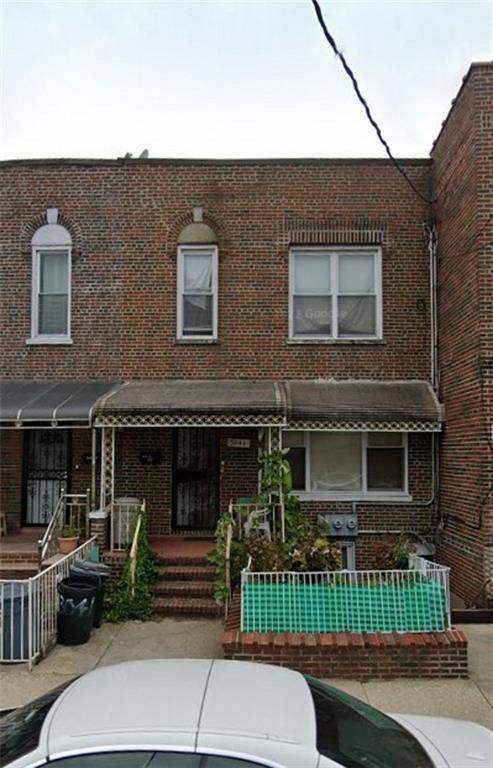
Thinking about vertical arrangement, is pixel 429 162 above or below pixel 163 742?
above

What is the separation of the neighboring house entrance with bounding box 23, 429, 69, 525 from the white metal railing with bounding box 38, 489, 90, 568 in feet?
1.53

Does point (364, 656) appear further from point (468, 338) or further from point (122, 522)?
point (468, 338)

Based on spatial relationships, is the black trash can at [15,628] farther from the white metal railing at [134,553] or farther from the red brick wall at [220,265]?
the red brick wall at [220,265]

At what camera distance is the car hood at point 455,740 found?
274 centimetres

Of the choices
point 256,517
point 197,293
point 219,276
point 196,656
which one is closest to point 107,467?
point 256,517

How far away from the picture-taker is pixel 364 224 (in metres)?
11.0

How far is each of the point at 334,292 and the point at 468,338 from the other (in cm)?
283

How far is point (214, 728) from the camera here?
228 centimetres

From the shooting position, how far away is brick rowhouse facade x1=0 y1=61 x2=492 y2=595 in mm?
10836

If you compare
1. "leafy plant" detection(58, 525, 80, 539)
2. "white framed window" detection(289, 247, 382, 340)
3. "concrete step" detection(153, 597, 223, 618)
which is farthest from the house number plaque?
"concrete step" detection(153, 597, 223, 618)

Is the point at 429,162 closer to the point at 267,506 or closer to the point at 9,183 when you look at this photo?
the point at 267,506

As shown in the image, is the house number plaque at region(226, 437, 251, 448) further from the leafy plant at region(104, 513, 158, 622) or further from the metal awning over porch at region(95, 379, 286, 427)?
the leafy plant at region(104, 513, 158, 622)

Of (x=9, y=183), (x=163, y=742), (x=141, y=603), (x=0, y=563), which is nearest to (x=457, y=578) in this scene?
(x=141, y=603)

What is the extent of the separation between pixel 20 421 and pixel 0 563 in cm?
222
